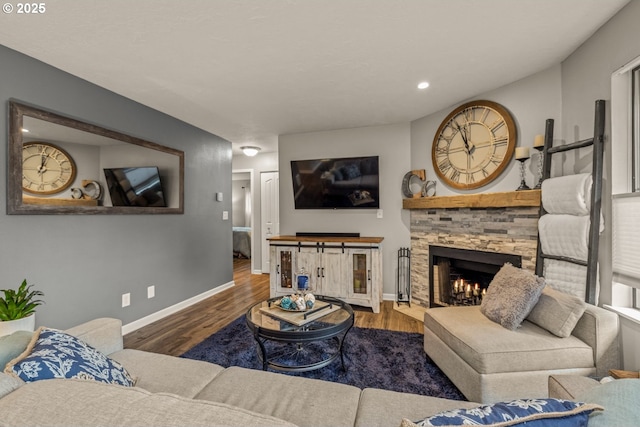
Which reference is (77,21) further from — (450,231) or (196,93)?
(450,231)


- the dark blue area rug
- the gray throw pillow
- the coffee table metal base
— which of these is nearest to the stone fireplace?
the gray throw pillow

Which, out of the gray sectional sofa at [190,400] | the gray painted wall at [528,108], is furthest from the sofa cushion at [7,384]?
the gray painted wall at [528,108]

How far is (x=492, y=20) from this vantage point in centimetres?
187

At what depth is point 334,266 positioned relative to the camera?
3.68 metres

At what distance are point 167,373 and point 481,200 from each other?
2.91 meters

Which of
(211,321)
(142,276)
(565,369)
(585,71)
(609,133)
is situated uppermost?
(585,71)

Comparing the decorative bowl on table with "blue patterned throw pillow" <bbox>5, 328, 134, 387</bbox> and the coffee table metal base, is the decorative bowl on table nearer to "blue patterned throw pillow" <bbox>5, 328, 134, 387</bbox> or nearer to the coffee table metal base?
the coffee table metal base

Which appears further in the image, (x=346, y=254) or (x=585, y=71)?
(x=346, y=254)

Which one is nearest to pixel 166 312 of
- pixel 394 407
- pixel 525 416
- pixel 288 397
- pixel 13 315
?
pixel 13 315

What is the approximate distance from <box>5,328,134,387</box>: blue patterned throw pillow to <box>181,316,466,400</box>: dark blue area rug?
51.2 inches

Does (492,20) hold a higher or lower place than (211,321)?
higher

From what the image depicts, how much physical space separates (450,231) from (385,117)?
5.35 feet

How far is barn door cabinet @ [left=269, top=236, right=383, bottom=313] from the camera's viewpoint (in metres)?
3.56

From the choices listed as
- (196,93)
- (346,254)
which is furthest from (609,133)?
(196,93)
